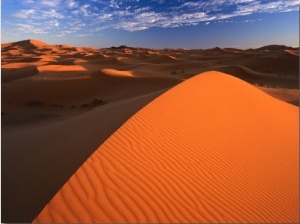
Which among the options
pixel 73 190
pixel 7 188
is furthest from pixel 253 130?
pixel 7 188

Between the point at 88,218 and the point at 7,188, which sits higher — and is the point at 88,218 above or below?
above

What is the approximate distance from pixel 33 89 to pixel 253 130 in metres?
15.1

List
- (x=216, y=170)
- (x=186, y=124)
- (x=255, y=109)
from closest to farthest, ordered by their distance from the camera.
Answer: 1. (x=216, y=170)
2. (x=186, y=124)
3. (x=255, y=109)

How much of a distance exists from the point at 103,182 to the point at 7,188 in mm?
2069

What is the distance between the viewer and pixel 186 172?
166 inches

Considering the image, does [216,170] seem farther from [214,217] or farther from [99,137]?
[99,137]

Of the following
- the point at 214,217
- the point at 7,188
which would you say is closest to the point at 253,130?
the point at 214,217

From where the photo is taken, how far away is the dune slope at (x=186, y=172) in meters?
3.43

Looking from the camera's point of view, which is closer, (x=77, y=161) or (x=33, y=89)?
(x=77, y=161)

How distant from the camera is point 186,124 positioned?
5684 mm

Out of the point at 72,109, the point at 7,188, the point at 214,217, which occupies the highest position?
the point at 214,217

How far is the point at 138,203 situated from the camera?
3484mm

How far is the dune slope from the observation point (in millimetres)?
3432

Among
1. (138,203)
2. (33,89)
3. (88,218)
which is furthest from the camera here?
(33,89)
